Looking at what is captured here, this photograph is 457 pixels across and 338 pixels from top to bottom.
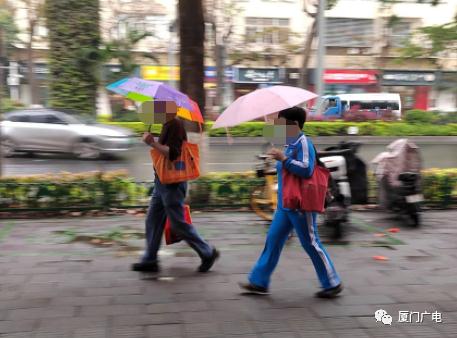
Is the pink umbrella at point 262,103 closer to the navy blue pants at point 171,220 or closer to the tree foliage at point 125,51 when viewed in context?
the navy blue pants at point 171,220

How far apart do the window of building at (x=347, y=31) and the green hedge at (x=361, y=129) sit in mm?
12336

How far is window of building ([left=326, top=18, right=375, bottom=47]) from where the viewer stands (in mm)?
36719

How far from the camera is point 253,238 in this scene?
5980mm

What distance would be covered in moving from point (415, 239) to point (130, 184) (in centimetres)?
378

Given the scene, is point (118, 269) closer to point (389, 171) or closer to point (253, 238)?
point (253, 238)

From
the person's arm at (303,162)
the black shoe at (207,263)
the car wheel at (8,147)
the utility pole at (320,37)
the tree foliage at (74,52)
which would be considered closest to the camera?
the person's arm at (303,162)

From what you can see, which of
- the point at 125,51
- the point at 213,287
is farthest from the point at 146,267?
the point at 125,51

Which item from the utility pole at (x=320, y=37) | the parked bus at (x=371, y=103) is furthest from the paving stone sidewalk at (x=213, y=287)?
the parked bus at (x=371, y=103)

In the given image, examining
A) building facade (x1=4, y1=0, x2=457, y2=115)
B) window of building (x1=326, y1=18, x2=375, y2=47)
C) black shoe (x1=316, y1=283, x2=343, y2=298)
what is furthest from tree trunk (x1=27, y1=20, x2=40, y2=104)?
black shoe (x1=316, y1=283, x2=343, y2=298)

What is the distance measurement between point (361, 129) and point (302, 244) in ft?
70.3

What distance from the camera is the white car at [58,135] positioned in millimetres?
14859

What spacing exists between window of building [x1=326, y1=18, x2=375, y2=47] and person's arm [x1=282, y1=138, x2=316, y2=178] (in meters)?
34.5

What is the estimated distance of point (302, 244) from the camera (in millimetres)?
4027
